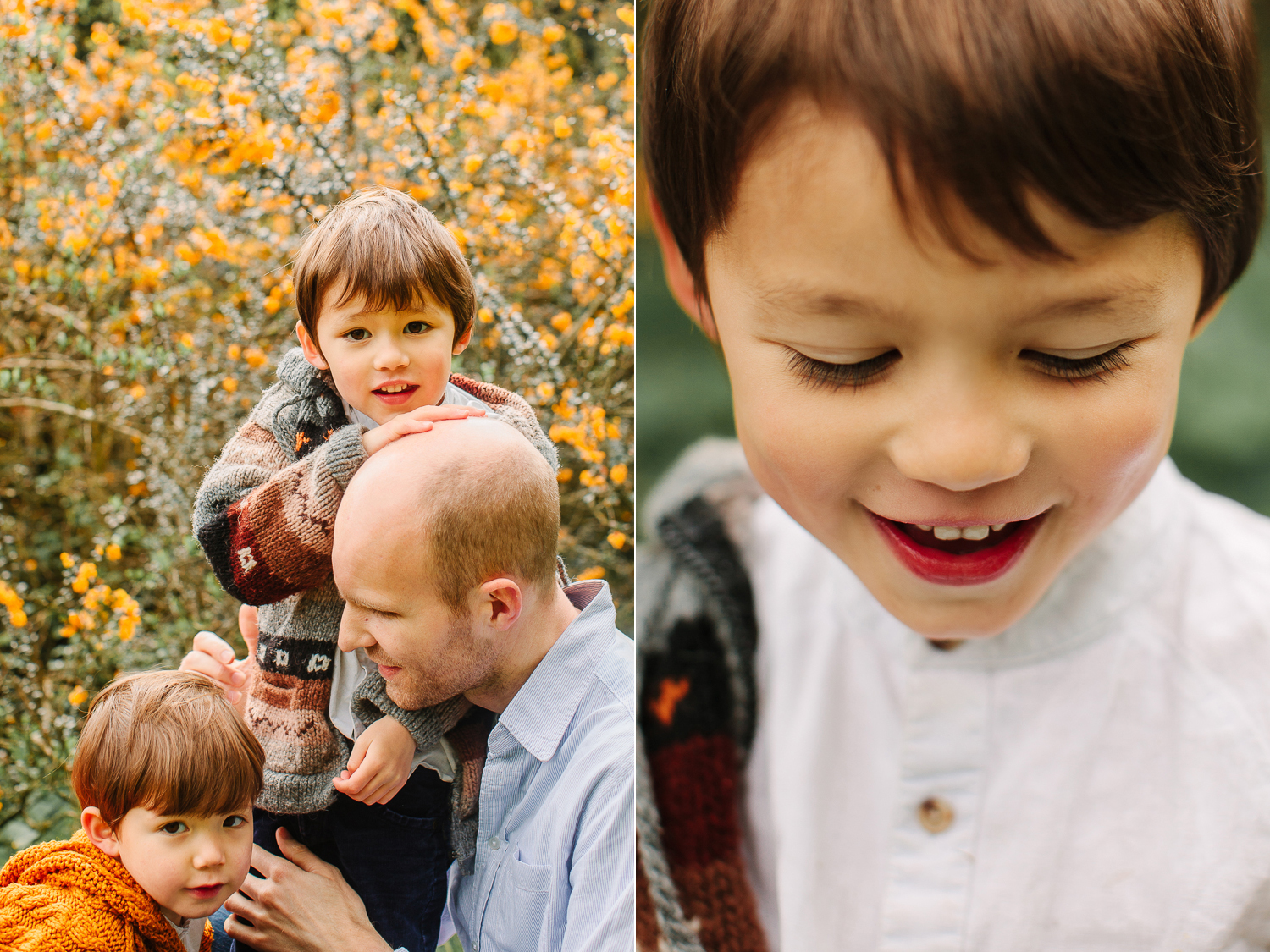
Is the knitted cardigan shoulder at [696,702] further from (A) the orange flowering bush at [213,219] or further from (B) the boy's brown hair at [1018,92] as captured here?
(B) the boy's brown hair at [1018,92]

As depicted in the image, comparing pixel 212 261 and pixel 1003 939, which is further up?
pixel 212 261

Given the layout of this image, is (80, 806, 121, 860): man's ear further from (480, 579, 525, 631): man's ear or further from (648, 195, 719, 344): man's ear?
(648, 195, 719, 344): man's ear

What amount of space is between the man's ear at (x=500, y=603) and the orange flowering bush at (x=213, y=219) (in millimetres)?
105

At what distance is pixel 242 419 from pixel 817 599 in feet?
2.29

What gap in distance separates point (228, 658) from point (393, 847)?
28cm

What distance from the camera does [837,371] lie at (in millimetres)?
778

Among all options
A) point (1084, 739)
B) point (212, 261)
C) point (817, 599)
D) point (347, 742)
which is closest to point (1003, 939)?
point (1084, 739)

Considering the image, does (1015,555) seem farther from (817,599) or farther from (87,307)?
(87,307)

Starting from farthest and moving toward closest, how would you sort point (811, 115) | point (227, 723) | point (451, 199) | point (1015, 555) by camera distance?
point (451, 199) → point (227, 723) → point (1015, 555) → point (811, 115)

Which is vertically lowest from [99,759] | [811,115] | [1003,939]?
[1003,939]

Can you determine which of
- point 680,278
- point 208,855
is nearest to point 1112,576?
point 680,278

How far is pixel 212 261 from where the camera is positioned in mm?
1071

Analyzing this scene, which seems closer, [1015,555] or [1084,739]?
[1015,555]

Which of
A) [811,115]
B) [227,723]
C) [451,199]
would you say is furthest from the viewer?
[451,199]
